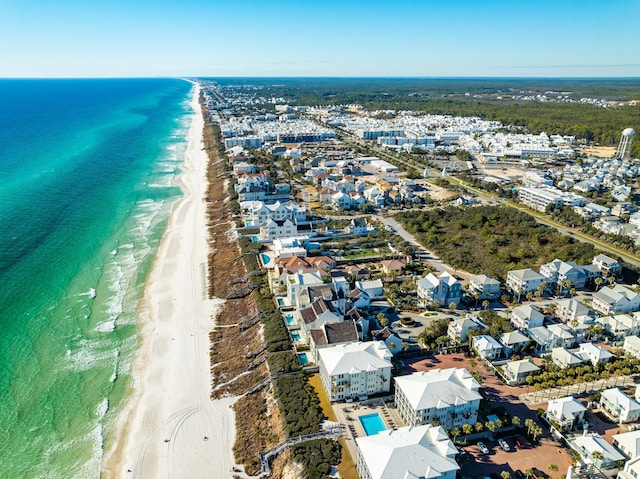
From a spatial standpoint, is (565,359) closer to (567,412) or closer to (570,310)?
(567,412)

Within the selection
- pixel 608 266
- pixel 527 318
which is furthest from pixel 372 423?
pixel 608 266

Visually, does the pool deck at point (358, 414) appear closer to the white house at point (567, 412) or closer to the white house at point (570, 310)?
the white house at point (567, 412)

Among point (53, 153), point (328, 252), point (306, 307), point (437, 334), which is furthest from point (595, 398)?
point (53, 153)

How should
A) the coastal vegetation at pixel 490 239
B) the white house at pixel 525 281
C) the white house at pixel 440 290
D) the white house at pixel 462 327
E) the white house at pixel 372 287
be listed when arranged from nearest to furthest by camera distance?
the white house at pixel 462 327
the white house at pixel 440 290
the white house at pixel 372 287
the white house at pixel 525 281
the coastal vegetation at pixel 490 239

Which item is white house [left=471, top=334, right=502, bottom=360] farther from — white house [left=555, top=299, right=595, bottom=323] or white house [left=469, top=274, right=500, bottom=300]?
white house [left=555, top=299, right=595, bottom=323]

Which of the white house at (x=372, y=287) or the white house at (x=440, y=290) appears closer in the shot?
the white house at (x=440, y=290)

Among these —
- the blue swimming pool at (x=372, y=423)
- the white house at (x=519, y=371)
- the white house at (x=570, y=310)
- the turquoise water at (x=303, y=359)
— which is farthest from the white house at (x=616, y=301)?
Answer: the turquoise water at (x=303, y=359)

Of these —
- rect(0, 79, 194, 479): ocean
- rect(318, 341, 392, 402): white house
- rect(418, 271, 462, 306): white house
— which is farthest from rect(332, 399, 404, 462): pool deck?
rect(0, 79, 194, 479): ocean
